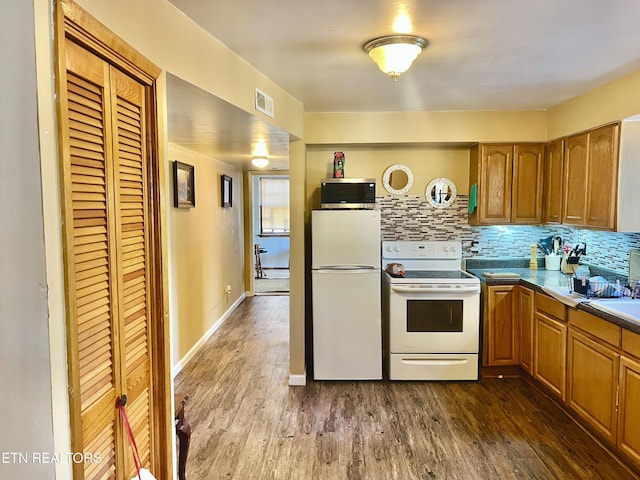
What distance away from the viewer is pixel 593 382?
262cm

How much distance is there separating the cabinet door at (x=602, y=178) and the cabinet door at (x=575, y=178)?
0.20 ft

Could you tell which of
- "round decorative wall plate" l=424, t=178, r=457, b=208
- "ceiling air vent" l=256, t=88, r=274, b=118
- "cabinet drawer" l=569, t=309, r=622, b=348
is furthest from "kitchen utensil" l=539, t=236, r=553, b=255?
"ceiling air vent" l=256, t=88, r=274, b=118

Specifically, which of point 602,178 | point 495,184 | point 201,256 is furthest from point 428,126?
point 201,256

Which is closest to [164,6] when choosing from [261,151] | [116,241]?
[116,241]

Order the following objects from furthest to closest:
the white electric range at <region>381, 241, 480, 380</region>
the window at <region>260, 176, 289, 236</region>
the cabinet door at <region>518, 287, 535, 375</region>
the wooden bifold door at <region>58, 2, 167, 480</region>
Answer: the window at <region>260, 176, 289, 236</region> < the white electric range at <region>381, 241, 480, 380</region> < the cabinet door at <region>518, 287, 535, 375</region> < the wooden bifold door at <region>58, 2, 167, 480</region>

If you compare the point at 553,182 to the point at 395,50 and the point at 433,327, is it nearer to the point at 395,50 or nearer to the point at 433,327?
the point at 433,327

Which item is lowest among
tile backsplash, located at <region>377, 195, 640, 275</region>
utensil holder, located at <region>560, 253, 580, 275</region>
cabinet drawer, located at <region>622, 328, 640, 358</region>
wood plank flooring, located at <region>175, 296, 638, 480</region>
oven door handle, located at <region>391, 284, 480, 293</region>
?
wood plank flooring, located at <region>175, 296, 638, 480</region>

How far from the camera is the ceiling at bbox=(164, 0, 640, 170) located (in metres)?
1.69

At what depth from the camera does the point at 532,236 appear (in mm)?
4027

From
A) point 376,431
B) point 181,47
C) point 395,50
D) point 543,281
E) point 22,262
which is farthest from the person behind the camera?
point 543,281

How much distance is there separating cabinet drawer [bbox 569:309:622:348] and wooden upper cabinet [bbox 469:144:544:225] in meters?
1.13

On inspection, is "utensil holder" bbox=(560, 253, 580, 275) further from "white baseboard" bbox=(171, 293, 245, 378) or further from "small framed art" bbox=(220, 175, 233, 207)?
"small framed art" bbox=(220, 175, 233, 207)

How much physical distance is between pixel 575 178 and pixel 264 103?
8.01ft

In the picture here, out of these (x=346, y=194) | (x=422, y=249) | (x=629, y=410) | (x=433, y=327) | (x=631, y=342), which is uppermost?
(x=346, y=194)
